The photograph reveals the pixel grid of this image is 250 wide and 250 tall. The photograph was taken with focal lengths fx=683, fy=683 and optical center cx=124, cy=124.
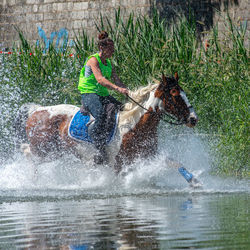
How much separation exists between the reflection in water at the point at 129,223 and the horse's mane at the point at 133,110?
4.75 ft

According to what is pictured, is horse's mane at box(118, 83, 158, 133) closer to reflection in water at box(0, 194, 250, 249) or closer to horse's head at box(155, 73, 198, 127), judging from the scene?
horse's head at box(155, 73, 198, 127)

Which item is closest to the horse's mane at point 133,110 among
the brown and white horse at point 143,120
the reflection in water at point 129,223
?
the brown and white horse at point 143,120

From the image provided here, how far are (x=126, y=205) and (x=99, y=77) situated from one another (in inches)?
97.0

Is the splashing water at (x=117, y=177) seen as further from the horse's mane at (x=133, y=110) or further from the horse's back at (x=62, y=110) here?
the horse's back at (x=62, y=110)

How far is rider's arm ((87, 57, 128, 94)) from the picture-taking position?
9.28 meters

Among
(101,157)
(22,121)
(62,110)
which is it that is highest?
(62,110)

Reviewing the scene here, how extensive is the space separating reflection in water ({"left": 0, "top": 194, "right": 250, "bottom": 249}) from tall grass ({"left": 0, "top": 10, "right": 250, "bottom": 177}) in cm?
317

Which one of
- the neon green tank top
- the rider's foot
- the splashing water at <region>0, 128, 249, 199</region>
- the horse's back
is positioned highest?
the neon green tank top

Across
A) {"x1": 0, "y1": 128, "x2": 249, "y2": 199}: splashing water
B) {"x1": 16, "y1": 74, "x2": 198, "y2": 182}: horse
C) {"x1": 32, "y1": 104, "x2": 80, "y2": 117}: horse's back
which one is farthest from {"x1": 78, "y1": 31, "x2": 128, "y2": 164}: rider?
{"x1": 32, "y1": 104, "x2": 80, "y2": 117}: horse's back

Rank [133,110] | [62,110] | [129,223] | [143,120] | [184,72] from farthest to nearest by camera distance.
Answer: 1. [184,72]
2. [62,110]
3. [133,110]
4. [143,120]
5. [129,223]

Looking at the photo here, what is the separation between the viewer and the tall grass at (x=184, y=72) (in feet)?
37.1

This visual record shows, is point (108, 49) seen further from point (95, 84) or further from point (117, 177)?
point (117, 177)

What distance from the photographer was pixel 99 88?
971cm

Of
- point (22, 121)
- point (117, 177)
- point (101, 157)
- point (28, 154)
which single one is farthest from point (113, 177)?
point (22, 121)
